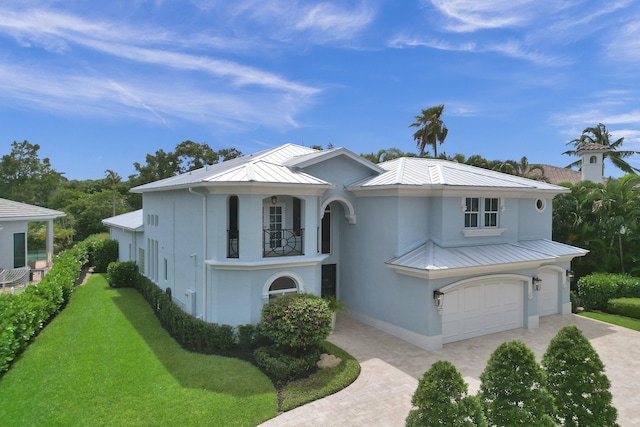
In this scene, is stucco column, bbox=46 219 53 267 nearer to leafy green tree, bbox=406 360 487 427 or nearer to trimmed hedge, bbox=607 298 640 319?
leafy green tree, bbox=406 360 487 427

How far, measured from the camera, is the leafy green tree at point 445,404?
6.79 metres

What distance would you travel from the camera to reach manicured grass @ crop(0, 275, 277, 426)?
9156 millimetres

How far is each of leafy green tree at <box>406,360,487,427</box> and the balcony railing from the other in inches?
317

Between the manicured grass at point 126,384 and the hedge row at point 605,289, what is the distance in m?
17.8

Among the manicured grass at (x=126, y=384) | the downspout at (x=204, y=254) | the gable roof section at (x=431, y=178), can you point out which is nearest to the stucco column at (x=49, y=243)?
the manicured grass at (x=126, y=384)

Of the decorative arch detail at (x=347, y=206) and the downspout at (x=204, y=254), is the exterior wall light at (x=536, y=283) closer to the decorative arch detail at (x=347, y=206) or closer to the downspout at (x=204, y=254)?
the decorative arch detail at (x=347, y=206)

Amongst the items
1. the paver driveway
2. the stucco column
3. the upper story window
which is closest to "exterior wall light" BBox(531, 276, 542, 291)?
the paver driveway

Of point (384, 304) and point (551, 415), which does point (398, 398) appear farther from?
point (384, 304)

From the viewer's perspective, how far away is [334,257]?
18281 millimetres

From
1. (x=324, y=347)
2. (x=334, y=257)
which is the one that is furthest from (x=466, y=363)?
(x=334, y=257)

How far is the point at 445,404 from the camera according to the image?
6848 mm

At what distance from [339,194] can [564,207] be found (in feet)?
48.7

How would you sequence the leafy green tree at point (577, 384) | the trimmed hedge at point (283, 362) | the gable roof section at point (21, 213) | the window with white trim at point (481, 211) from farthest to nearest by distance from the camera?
the gable roof section at point (21, 213) < the window with white trim at point (481, 211) < the trimmed hedge at point (283, 362) < the leafy green tree at point (577, 384)

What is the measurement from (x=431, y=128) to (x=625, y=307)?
26969 millimetres
